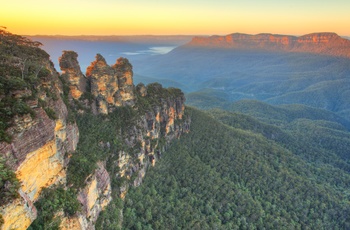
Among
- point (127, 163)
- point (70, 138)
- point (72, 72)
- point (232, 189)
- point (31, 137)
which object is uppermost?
point (72, 72)

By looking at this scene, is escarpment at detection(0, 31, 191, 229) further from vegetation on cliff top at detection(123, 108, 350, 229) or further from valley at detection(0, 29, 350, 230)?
vegetation on cliff top at detection(123, 108, 350, 229)

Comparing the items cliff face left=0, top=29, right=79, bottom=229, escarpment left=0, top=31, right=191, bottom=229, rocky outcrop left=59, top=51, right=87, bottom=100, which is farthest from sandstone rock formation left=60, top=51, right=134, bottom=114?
cliff face left=0, top=29, right=79, bottom=229

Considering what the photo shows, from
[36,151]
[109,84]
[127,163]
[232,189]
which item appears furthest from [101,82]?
[232,189]

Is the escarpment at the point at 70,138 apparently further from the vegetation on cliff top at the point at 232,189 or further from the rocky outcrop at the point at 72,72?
the vegetation on cliff top at the point at 232,189

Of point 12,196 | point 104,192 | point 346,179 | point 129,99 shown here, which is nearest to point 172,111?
point 129,99

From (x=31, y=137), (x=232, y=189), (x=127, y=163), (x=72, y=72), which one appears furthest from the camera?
(x=232, y=189)

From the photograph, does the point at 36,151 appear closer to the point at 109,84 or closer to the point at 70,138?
the point at 70,138

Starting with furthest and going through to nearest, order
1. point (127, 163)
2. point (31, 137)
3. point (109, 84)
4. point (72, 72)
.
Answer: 1. point (109, 84)
2. point (127, 163)
3. point (72, 72)
4. point (31, 137)

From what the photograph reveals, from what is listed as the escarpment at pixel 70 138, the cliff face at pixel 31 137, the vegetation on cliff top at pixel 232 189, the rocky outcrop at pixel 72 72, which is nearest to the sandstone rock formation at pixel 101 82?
the rocky outcrop at pixel 72 72
